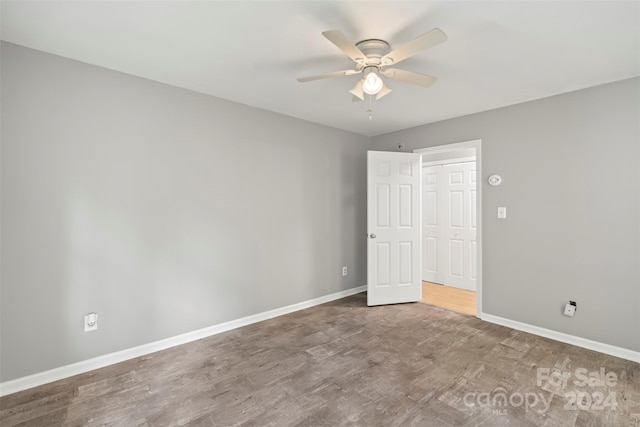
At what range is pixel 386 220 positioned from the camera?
13.5 feet

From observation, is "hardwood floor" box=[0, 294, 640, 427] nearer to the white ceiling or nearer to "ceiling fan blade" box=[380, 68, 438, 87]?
"ceiling fan blade" box=[380, 68, 438, 87]

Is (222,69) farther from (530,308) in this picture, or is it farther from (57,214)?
(530,308)

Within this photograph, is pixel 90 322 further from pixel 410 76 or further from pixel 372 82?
pixel 410 76

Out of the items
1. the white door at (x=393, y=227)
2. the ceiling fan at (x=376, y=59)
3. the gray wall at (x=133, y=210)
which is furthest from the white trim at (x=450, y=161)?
the ceiling fan at (x=376, y=59)

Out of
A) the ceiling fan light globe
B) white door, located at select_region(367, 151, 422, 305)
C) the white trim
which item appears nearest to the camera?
the ceiling fan light globe

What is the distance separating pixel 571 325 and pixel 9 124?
5073 millimetres

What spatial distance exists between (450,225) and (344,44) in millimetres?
4176

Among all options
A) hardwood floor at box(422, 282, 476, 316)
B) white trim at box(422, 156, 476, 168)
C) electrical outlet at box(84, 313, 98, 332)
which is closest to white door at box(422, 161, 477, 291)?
white trim at box(422, 156, 476, 168)

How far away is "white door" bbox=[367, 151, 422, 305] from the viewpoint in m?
4.06

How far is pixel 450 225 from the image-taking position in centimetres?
512

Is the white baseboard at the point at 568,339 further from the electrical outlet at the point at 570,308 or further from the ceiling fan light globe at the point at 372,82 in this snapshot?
the ceiling fan light globe at the point at 372,82

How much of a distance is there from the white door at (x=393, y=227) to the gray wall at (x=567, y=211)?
34.3 inches

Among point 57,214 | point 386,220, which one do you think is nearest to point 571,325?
point 386,220

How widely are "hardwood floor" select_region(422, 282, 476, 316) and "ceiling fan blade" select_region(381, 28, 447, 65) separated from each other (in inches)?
126
